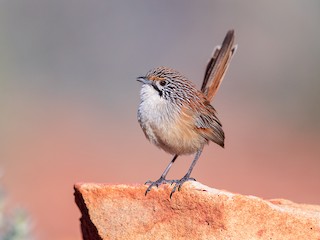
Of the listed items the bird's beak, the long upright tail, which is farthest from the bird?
the long upright tail

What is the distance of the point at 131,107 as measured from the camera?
1741cm

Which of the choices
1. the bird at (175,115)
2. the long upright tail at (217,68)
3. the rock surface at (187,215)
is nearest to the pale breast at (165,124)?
the bird at (175,115)

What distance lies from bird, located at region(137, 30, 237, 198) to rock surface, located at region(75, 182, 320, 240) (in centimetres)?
56

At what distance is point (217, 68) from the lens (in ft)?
23.4

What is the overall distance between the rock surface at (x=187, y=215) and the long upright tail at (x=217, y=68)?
177 cm

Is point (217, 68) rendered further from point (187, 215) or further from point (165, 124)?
point (187, 215)

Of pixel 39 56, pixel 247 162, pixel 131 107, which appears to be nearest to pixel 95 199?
pixel 247 162

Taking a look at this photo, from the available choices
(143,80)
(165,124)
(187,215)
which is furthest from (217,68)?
(187,215)

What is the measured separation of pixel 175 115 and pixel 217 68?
3.44 feet

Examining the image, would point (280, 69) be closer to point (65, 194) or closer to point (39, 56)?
point (39, 56)

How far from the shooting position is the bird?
620 centimetres

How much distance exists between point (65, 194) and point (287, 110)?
7.90m

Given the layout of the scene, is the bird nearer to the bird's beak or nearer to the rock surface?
the bird's beak

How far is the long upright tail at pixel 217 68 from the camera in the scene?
23.4 feet
